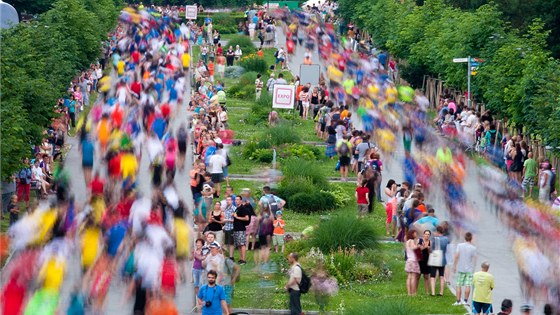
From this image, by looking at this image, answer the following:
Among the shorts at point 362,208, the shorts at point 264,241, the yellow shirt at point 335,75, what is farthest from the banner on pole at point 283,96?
the shorts at point 264,241

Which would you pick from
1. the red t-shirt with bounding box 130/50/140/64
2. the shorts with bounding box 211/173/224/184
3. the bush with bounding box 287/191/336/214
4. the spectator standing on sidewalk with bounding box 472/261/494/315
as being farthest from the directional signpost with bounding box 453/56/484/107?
the spectator standing on sidewalk with bounding box 472/261/494/315

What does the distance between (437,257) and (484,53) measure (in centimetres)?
2222

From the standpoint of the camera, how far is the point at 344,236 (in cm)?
2834

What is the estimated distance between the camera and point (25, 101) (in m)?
37.1

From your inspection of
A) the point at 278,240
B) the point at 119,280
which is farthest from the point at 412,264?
the point at 119,280

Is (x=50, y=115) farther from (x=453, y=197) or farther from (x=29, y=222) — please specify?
(x=29, y=222)

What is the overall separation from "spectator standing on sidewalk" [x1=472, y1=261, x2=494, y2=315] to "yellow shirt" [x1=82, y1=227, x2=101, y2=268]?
19.7 ft

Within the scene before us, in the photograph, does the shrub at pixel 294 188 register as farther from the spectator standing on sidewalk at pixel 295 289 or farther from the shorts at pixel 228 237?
the spectator standing on sidewalk at pixel 295 289

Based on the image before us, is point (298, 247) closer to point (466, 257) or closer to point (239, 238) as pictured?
point (239, 238)

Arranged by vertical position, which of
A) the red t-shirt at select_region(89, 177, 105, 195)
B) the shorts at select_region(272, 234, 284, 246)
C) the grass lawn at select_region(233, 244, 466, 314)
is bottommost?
the grass lawn at select_region(233, 244, 466, 314)

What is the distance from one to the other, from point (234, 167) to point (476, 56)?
449 inches

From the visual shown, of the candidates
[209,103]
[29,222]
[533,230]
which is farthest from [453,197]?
[209,103]

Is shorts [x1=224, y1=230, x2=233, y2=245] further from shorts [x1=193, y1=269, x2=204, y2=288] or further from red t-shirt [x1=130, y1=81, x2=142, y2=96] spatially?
red t-shirt [x1=130, y1=81, x2=142, y2=96]

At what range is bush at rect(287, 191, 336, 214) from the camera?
34.0m
